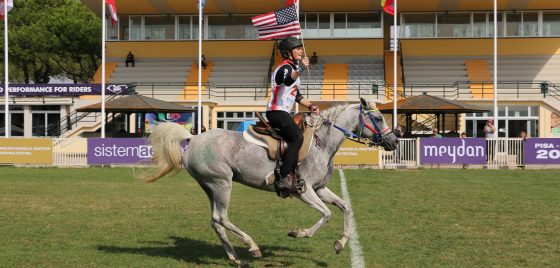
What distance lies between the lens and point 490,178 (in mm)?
21703

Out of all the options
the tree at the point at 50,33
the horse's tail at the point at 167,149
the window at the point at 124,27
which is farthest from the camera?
the tree at the point at 50,33

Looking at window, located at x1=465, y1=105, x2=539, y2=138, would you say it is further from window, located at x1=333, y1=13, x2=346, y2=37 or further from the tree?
the tree

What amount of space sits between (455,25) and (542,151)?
21.4 metres

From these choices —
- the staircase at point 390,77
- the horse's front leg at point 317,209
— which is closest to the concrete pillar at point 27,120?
the staircase at point 390,77

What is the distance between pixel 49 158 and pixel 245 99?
16835 millimetres

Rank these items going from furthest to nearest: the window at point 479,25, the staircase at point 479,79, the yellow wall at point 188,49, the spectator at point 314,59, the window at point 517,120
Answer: the yellow wall at point 188,49, the spectator at point 314,59, the window at point 479,25, the staircase at point 479,79, the window at point 517,120

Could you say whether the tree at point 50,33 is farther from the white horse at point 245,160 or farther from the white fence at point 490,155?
the white horse at point 245,160

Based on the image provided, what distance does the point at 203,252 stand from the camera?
27.6 feet

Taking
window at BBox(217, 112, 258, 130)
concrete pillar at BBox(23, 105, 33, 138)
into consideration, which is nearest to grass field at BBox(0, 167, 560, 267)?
window at BBox(217, 112, 258, 130)

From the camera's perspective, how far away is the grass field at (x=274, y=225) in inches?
312

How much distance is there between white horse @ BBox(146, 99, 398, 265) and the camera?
7.80 metres

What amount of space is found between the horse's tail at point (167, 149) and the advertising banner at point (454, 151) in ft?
65.8

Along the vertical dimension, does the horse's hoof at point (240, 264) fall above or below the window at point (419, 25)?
below

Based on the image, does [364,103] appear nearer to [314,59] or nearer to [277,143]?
[277,143]
